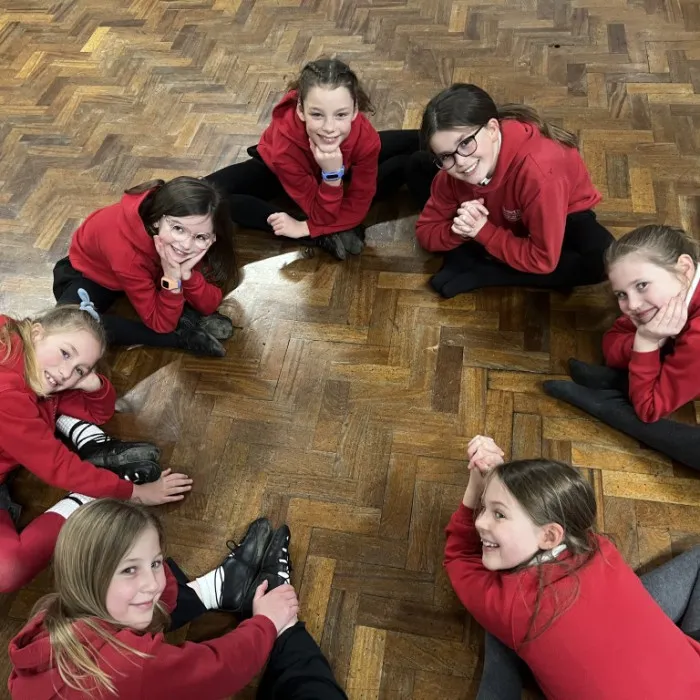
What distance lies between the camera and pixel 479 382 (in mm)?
1819

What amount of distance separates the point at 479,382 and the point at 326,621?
2.55 feet

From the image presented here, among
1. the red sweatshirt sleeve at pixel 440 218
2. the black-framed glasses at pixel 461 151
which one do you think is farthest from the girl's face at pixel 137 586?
the red sweatshirt sleeve at pixel 440 218

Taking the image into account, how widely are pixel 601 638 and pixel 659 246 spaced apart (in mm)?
892

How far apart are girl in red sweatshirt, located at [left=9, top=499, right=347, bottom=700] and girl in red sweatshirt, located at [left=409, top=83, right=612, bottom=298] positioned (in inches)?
44.3

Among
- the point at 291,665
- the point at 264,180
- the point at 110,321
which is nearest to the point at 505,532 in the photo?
the point at 291,665

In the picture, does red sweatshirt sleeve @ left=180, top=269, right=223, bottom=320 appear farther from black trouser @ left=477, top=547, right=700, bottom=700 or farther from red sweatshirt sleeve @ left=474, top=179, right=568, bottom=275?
black trouser @ left=477, top=547, right=700, bottom=700

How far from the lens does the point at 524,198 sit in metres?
1.70

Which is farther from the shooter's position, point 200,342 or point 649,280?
point 200,342

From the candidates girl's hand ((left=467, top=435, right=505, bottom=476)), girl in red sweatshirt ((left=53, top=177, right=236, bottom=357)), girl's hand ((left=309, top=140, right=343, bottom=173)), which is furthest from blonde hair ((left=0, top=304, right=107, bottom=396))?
girl's hand ((left=467, top=435, right=505, bottom=476))

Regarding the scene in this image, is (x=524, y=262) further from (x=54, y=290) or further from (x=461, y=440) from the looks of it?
(x=54, y=290)

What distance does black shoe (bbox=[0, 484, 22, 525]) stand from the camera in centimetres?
159

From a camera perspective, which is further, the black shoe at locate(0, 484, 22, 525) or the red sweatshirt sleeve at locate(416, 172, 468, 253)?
the red sweatshirt sleeve at locate(416, 172, 468, 253)

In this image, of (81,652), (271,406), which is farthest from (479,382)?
(81,652)

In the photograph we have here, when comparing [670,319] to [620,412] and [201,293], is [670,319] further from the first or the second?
[201,293]
